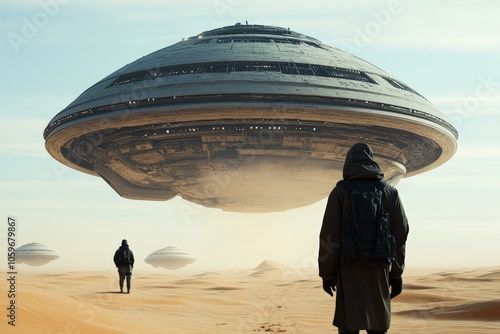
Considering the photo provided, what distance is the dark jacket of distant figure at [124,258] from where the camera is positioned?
2555 centimetres

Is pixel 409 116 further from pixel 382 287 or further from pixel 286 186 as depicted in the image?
pixel 382 287

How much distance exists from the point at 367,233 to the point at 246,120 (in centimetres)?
3742

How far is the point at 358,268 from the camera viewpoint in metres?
6.99

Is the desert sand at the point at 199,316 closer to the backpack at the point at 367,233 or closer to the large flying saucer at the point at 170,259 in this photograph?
the backpack at the point at 367,233

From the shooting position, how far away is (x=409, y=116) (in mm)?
45438

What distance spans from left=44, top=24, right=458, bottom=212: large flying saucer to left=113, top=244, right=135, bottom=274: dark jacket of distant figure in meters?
17.4

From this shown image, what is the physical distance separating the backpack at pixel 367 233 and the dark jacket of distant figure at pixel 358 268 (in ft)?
0.31

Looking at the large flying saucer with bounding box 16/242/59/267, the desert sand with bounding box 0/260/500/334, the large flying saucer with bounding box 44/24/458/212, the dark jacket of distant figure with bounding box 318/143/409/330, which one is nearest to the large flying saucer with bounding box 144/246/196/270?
the large flying saucer with bounding box 16/242/59/267

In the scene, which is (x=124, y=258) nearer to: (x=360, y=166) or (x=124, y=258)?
(x=124, y=258)

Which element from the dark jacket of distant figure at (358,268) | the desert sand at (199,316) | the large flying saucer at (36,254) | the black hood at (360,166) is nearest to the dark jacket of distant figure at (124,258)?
the desert sand at (199,316)

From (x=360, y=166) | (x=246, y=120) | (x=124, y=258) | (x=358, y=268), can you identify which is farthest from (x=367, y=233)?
(x=246, y=120)

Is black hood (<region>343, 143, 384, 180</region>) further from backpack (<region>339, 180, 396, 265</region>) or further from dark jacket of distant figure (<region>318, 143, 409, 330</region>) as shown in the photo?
backpack (<region>339, 180, 396, 265</region>)

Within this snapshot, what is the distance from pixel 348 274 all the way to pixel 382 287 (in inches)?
14.6

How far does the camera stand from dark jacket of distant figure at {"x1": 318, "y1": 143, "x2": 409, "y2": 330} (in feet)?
22.6
